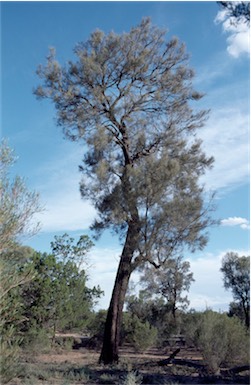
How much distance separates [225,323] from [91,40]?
940cm

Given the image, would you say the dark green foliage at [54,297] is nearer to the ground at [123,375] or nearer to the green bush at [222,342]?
the ground at [123,375]

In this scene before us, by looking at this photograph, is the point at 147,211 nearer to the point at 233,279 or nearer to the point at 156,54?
the point at 156,54

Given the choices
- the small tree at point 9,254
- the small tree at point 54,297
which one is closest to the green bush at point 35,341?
the small tree at point 54,297

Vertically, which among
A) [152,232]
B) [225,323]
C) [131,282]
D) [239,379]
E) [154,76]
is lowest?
[239,379]

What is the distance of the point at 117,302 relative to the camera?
41.9 feet

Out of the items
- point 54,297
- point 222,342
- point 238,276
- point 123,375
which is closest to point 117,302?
point 123,375

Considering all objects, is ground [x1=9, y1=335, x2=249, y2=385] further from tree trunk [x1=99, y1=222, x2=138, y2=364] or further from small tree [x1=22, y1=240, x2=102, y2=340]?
small tree [x1=22, y1=240, x2=102, y2=340]

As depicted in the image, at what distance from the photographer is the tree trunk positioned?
12398mm

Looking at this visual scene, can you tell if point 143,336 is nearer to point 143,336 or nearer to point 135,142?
point 143,336

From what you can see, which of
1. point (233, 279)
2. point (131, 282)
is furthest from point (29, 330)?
point (233, 279)

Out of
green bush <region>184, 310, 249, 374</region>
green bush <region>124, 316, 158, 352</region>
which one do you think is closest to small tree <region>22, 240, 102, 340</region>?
green bush <region>124, 316, 158, 352</region>

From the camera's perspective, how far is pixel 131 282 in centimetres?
1312

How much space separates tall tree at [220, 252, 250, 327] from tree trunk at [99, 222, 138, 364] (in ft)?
52.1

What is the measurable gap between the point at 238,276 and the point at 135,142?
17.1 metres
